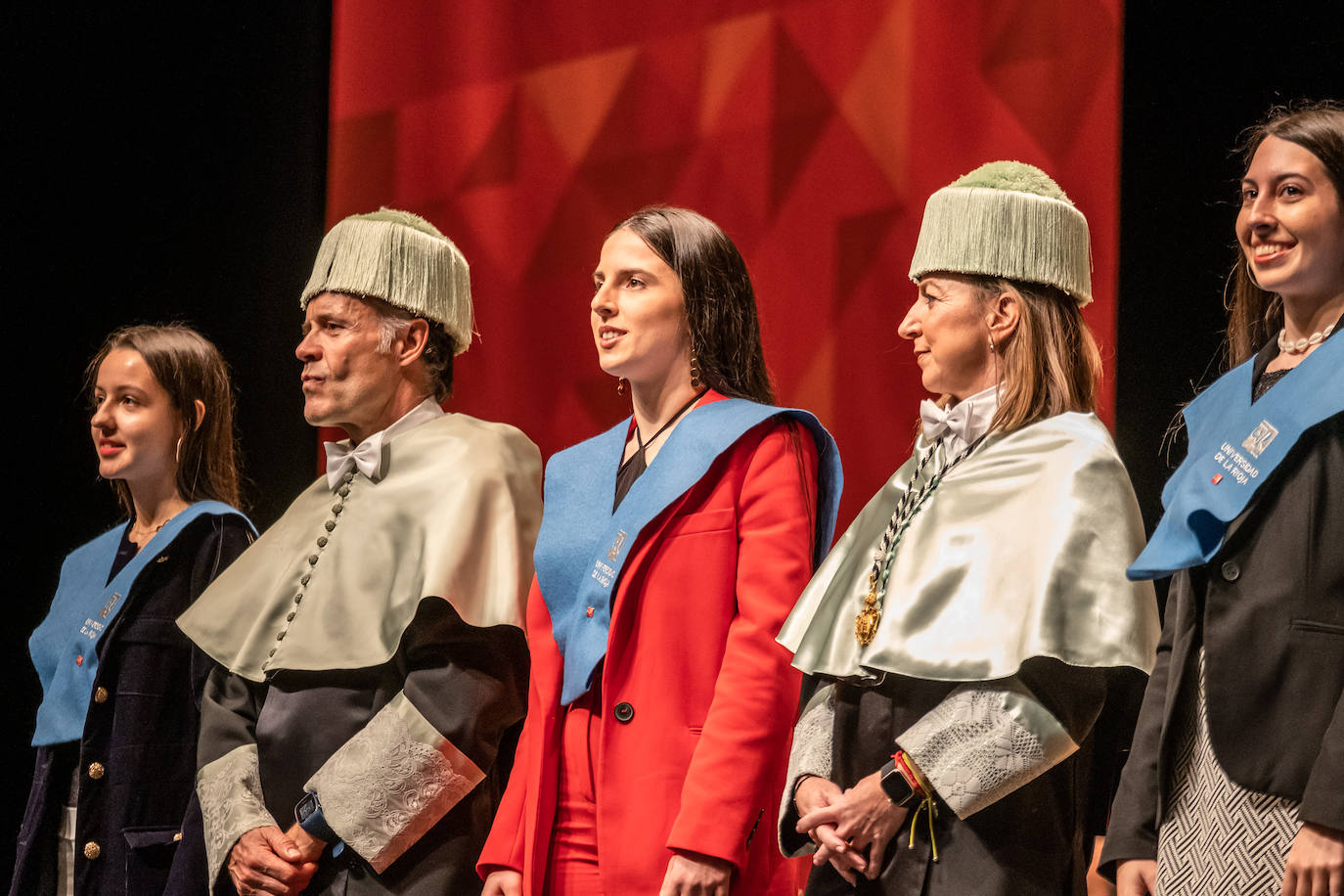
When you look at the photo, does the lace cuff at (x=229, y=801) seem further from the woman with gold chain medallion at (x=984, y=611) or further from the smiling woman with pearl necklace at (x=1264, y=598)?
the smiling woman with pearl necklace at (x=1264, y=598)

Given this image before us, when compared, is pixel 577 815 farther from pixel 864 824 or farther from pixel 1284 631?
pixel 1284 631

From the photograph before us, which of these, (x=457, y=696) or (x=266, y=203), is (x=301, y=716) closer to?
(x=457, y=696)

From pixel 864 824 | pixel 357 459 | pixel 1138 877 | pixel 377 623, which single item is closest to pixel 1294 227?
pixel 1138 877

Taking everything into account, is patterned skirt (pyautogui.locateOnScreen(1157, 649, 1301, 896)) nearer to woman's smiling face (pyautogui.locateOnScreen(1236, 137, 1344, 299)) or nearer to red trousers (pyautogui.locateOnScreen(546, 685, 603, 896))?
woman's smiling face (pyautogui.locateOnScreen(1236, 137, 1344, 299))

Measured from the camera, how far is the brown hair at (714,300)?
2799 mm

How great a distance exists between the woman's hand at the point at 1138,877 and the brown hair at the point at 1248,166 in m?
0.78

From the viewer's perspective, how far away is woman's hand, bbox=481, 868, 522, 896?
8.32 feet

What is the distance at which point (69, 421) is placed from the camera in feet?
15.0

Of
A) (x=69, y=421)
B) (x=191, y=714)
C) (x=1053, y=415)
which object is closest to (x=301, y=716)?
(x=191, y=714)

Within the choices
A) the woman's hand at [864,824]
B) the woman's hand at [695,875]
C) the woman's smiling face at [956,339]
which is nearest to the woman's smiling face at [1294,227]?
the woman's smiling face at [956,339]

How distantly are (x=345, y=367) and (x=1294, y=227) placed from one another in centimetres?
190

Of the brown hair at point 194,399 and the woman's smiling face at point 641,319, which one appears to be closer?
the woman's smiling face at point 641,319

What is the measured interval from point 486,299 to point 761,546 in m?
2.06

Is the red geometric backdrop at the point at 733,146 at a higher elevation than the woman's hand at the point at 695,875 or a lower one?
higher
